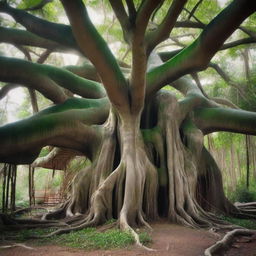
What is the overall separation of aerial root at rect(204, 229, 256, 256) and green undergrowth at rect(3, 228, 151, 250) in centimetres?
88

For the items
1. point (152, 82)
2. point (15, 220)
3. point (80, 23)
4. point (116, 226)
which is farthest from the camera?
point (152, 82)

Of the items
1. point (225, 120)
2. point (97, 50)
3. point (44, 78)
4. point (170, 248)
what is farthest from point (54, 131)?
point (225, 120)

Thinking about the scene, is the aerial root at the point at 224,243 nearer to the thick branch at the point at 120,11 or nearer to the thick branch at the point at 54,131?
the thick branch at the point at 54,131

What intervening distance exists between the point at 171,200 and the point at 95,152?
198 centimetres

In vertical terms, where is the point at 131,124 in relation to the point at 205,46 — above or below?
below

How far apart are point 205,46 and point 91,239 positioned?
3459 mm

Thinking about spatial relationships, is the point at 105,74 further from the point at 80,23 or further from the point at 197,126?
the point at 197,126

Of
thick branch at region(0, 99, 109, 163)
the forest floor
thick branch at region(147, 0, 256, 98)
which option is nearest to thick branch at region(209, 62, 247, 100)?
thick branch at region(147, 0, 256, 98)

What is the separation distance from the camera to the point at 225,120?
705 cm

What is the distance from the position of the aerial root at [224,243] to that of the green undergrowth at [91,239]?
34.6 inches

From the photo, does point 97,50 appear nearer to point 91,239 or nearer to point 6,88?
point 91,239


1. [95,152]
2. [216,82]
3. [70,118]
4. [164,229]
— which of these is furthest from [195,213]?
[216,82]

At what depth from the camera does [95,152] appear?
663cm

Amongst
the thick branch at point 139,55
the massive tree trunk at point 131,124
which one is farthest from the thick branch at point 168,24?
the thick branch at point 139,55
